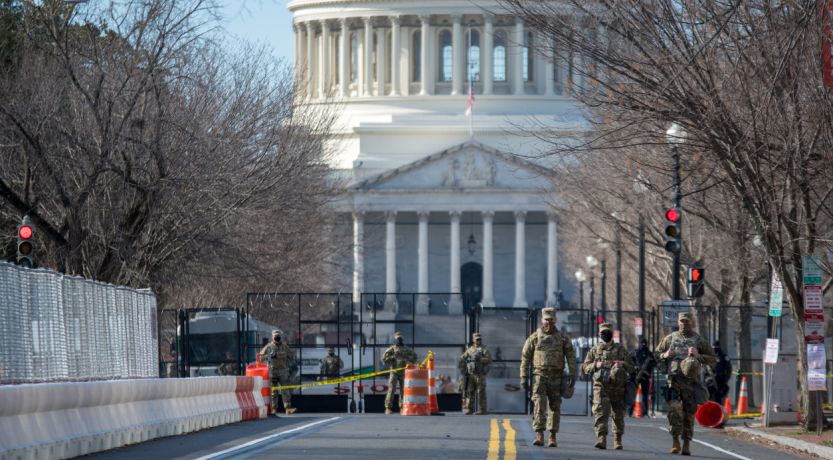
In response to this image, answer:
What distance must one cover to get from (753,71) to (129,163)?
44.2ft

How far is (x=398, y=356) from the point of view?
1435 inches

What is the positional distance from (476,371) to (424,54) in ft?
293

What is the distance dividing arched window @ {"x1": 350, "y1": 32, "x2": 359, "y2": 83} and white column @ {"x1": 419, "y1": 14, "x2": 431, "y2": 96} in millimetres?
4809

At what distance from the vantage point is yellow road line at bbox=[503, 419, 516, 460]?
19.4 metres

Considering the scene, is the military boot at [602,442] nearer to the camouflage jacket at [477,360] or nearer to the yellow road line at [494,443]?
the yellow road line at [494,443]

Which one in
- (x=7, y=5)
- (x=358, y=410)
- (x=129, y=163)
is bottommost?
(x=358, y=410)

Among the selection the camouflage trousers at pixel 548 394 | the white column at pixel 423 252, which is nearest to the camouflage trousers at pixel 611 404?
the camouflage trousers at pixel 548 394

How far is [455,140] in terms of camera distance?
12100 cm

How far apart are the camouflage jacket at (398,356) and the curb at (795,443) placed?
827cm

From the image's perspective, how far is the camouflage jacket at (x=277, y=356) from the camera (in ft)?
118

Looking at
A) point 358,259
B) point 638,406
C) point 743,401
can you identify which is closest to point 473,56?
point 358,259

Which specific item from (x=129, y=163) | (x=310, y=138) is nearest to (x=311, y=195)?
(x=310, y=138)

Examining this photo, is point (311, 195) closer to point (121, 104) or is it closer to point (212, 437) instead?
point (121, 104)

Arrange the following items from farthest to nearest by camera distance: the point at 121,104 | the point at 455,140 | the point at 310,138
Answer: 1. the point at 455,140
2. the point at 310,138
3. the point at 121,104
